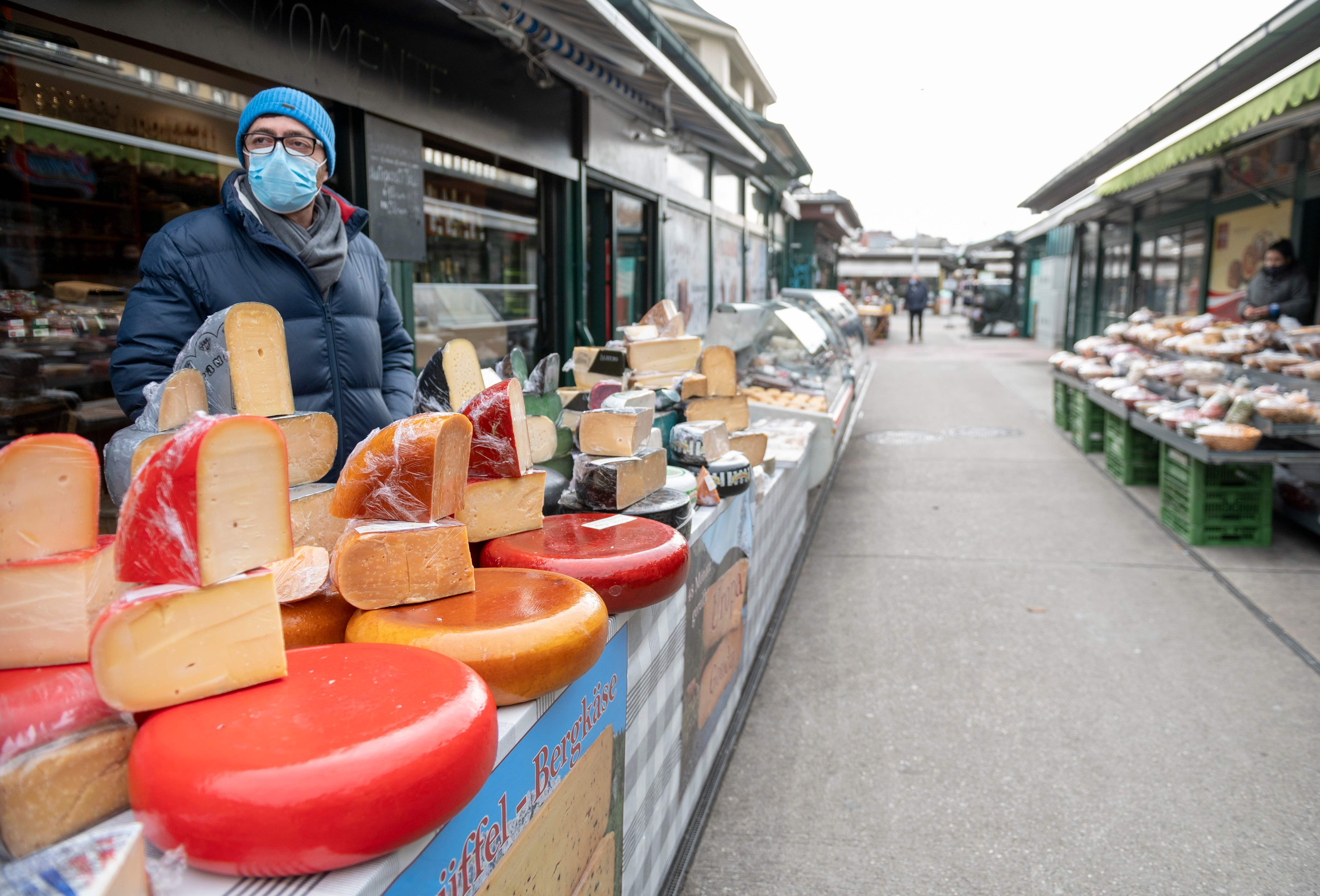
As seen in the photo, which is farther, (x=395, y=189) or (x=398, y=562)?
→ (x=395, y=189)

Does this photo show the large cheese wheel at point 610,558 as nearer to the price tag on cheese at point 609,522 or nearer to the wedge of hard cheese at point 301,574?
the price tag on cheese at point 609,522

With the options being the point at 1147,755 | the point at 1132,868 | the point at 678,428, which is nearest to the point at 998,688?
the point at 1147,755

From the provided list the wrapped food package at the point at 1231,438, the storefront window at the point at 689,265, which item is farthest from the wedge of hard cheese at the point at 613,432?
the storefront window at the point at 689,265

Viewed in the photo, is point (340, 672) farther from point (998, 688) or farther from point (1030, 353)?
point (1030, 353)

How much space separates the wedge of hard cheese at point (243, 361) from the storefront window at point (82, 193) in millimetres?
2055

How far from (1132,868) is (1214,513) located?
3.93 meters

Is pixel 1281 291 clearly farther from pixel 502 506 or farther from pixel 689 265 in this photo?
pixel 502 506

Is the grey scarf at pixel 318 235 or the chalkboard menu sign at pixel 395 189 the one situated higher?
the chalkboard menu sign at pixel 395 189

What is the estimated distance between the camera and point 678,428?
2.98 metres

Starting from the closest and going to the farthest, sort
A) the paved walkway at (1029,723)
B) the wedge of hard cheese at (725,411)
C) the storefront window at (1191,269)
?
the paved walkway at (1029,723)
the wedge of hard cheese at (725,411)
the storefront window at (1191,269)

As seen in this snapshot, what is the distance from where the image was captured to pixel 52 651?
1037mm

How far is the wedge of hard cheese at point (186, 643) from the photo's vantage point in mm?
938


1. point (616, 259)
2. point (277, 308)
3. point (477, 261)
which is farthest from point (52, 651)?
point (616, 259)

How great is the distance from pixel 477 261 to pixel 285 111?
371 centimetres
